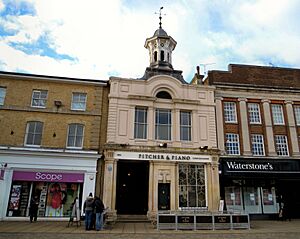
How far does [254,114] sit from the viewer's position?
20484 millimetres

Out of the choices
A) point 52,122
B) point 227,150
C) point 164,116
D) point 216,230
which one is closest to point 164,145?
point 164,116

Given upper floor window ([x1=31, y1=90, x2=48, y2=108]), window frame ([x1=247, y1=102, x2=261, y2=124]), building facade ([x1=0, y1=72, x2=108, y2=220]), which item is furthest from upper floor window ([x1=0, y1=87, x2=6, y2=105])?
window frame ([x1=247, y1=102, x2=261, y2=124])

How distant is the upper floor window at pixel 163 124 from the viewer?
18.1 m

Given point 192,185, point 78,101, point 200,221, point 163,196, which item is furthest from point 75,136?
point 200,221

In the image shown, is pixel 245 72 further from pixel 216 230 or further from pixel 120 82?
pixel 216 230

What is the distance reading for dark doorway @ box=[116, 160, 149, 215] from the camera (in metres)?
18.5

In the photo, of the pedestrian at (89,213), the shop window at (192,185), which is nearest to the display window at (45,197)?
the pedestrian at (89,213)

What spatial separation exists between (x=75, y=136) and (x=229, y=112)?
11996mm

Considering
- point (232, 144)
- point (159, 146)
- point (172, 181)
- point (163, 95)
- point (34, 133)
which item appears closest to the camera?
point (34, 133)

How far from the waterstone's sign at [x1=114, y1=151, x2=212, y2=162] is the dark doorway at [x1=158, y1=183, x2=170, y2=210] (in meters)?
1.82

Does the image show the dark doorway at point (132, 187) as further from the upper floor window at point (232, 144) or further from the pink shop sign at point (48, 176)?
the upper floor window at point (232, 144)

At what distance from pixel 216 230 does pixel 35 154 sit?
11612 mm

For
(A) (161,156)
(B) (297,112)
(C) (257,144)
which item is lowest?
(A) (161,156)

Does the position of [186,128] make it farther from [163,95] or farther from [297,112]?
[297,112]
